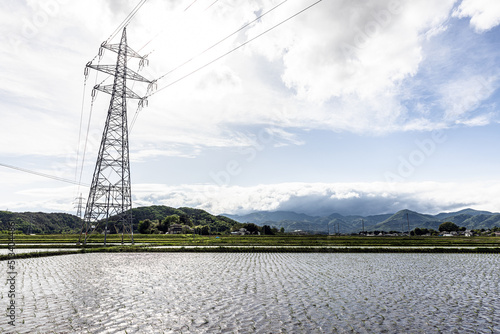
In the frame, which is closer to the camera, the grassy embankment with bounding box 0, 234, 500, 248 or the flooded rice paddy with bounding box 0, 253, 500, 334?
the flooded rice paddy with bounding box 0, 253, 500, 334

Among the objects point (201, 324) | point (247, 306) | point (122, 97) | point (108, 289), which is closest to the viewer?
point (201, 324)

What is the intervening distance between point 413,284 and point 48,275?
103ft

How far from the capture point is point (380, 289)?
68.6 ft

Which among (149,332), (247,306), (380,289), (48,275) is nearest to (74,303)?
(149,332)

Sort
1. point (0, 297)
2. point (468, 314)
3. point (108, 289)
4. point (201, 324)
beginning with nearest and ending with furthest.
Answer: point (201, 324)
point (468, 314)
point (0, 297)
point (108, 289)

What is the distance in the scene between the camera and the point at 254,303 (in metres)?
16.4

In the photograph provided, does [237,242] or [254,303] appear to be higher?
[254,303]

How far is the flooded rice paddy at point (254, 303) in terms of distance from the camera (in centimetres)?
1252

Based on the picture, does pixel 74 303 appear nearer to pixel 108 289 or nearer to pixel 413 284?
pixel 108 289

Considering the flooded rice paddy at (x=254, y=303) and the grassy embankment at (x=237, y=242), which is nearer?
the flooded rice paddy at (x=254, y=303)

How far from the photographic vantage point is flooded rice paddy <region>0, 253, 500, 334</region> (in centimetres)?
1252

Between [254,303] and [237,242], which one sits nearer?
[254,303]

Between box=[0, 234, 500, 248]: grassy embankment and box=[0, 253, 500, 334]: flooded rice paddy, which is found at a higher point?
box=[0, 253, 500, 334]: flooded rice paddy

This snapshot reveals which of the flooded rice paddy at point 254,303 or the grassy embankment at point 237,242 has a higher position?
the flooded rice paddy at point 254,303
